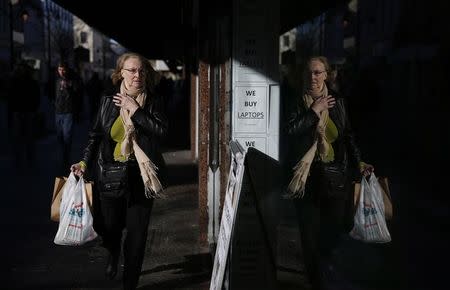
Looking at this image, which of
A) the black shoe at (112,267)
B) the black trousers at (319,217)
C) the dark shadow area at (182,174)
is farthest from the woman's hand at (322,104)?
the dark shadow area at (182,174)

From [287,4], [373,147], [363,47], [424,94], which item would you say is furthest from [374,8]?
[287,4]

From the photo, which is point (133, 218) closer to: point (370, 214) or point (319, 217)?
point (319, 217)

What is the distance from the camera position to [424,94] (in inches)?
1660

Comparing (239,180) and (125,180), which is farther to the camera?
(125,180)

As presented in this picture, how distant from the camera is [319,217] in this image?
5.48 m

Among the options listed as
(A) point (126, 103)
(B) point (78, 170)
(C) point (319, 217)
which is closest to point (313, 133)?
(C) point (319, 217)

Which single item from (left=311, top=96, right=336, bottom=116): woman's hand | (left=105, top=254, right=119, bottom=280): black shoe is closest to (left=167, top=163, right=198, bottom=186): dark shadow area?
(left=105, top=254, right=119, bottom=280): black shoe

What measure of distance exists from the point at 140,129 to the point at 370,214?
189 cm

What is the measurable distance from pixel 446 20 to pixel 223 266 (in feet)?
122

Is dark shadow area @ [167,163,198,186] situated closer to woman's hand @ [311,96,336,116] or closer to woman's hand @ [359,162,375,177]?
woman's hand @ [359,162,375,177]

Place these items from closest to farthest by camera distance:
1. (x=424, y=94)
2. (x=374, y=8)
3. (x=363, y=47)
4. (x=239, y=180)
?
(x=239, y=180) < (x=424, y=94) < (x=374, y=8) < (x=363, y=47)

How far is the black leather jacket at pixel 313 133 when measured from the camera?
17.5ft

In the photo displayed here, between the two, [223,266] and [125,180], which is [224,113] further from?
[223,266]

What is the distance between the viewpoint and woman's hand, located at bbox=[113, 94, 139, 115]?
199 inches
